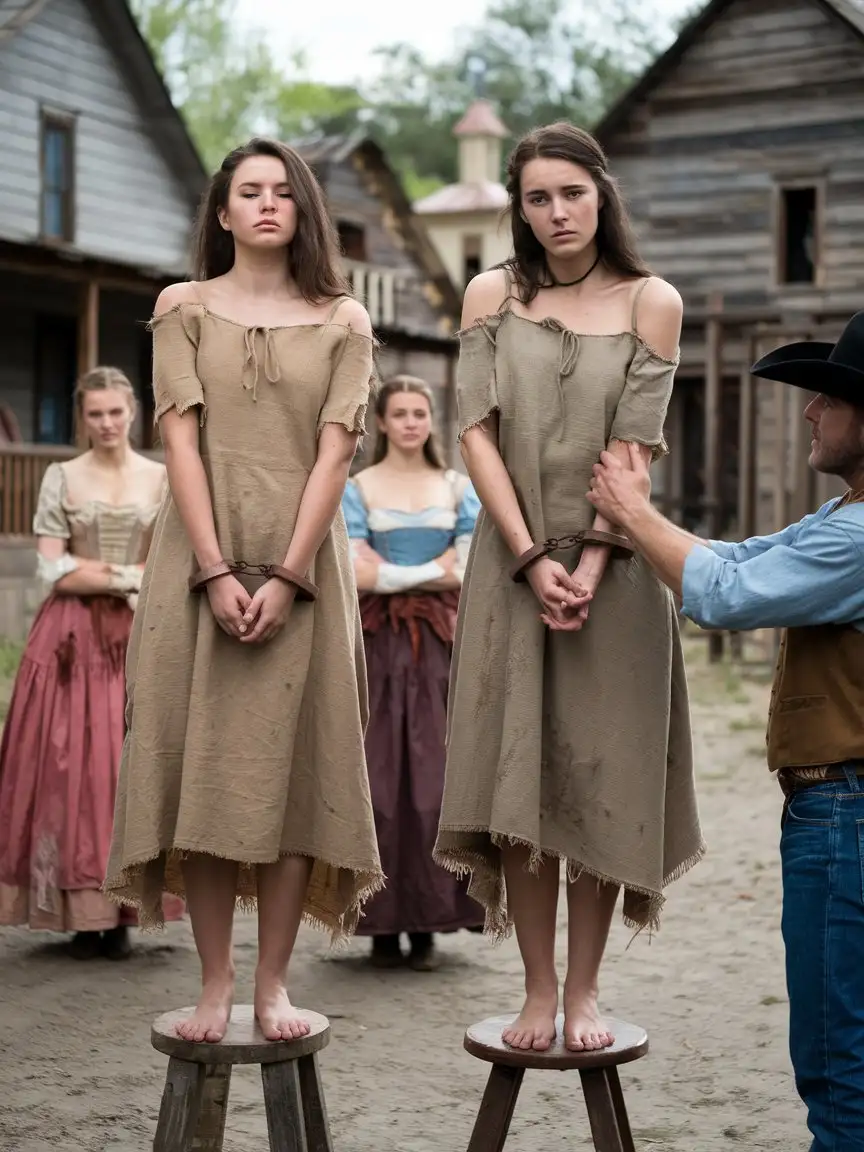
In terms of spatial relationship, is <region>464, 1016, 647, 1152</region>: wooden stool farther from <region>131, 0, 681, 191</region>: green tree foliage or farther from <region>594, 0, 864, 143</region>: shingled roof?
<region>131, 0, 681, 191</region>: green tree foliage

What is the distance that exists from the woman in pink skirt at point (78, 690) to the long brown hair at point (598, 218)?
2986 mm

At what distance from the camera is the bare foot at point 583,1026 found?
3670 millimetres

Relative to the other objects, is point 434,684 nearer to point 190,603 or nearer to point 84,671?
point 84,671

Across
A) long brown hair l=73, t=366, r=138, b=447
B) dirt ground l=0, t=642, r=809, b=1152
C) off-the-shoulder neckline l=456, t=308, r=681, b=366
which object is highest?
long brown hair l=73, t=366, r=138, b=447

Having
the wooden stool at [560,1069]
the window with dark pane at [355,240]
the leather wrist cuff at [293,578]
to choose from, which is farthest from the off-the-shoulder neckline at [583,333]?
the window with dark pane at [355,240]

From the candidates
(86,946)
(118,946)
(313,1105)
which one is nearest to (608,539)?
(313,1105)

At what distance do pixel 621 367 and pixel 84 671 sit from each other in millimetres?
3396

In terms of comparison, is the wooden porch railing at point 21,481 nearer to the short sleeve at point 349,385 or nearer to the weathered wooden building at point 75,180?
the weathered wooden building at point 75,180

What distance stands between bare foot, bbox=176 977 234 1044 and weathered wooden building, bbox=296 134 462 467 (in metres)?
22.2

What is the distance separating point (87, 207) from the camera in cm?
2098

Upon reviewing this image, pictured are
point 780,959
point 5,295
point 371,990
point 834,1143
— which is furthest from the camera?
point 5,295

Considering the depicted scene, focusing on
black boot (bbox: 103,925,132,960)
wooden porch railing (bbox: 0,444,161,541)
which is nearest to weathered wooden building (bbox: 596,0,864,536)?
wooden porch railing (bbox: 0,444,161,541)

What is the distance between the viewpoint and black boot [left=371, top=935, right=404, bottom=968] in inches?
252

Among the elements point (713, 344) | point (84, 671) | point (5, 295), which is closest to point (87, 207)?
point (5, 295)
